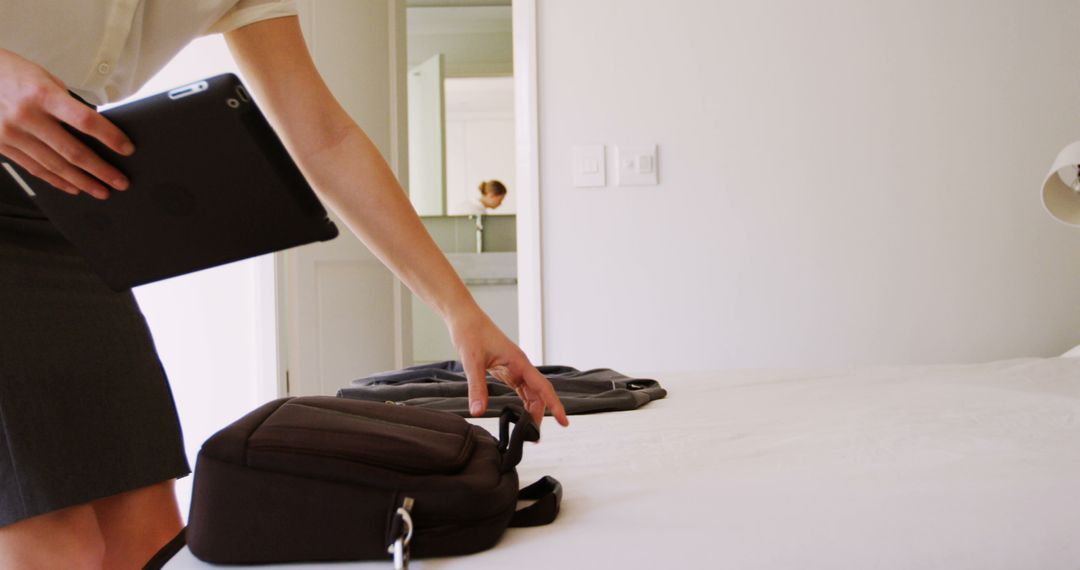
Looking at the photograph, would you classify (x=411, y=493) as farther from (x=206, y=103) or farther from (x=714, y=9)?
(x=714, y=9)

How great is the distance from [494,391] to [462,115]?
4395 mm

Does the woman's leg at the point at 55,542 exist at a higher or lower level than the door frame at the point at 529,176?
lower

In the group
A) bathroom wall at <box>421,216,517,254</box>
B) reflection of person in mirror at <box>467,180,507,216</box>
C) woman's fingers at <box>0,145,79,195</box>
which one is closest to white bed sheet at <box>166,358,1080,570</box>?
woman's fingers at <box>0,145,79,195</box>

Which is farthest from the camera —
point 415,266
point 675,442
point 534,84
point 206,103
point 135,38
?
point 534,84

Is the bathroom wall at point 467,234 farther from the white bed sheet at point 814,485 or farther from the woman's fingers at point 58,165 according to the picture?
the woman's fingers at point 58,165

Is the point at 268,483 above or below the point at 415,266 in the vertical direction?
below

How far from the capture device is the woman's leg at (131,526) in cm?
103

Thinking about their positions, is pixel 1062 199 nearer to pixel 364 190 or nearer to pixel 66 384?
pixel 364 190

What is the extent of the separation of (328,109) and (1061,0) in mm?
2611

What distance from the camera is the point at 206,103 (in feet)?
2.36

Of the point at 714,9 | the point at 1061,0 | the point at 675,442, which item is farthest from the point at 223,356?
the point at 1061,0

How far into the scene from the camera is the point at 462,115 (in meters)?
5.88

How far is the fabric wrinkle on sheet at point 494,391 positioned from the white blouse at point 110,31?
2.25 ft

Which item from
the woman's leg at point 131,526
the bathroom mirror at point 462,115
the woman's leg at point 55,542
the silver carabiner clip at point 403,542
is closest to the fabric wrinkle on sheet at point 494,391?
the woman's leg at point 131,526
